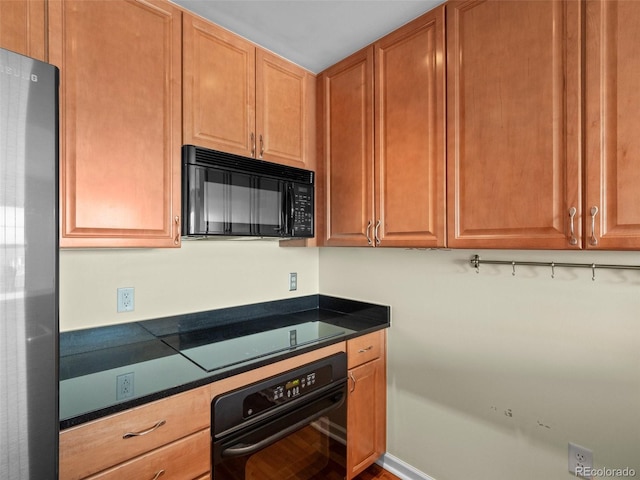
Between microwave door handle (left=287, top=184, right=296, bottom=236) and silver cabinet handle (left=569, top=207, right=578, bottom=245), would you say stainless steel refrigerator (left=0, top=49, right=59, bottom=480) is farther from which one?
silver cabinet handle (left=569, top=207, right=578, bottom=245)

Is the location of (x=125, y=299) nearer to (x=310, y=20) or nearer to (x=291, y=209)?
(x=291, y=209)

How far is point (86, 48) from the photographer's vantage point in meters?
1.21

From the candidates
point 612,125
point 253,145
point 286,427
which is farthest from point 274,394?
point 612,125

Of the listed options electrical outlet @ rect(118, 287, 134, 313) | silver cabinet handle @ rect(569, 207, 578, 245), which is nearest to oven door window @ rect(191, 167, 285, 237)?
electrical outlet @ rect(118, 287, 134, 313)

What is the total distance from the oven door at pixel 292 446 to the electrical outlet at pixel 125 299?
2.46ft

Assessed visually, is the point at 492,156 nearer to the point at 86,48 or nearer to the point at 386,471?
the point at 86,48

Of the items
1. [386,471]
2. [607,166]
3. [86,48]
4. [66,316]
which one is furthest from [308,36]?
[386,471]

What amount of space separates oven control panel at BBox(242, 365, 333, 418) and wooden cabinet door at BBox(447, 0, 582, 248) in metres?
0.86

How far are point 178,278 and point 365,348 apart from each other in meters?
1.08

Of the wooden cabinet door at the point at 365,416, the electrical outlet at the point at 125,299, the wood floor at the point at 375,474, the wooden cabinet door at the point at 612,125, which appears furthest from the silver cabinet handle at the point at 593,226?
the electrical outlet at the point at 125,299

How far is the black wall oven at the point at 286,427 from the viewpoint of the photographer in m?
1.25

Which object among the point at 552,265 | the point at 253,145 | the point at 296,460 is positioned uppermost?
the point at 253,145

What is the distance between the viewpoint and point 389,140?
169 centimetres

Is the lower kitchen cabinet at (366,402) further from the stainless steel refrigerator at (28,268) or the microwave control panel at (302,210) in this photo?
the stainless steel refrigerator at (28,268)
